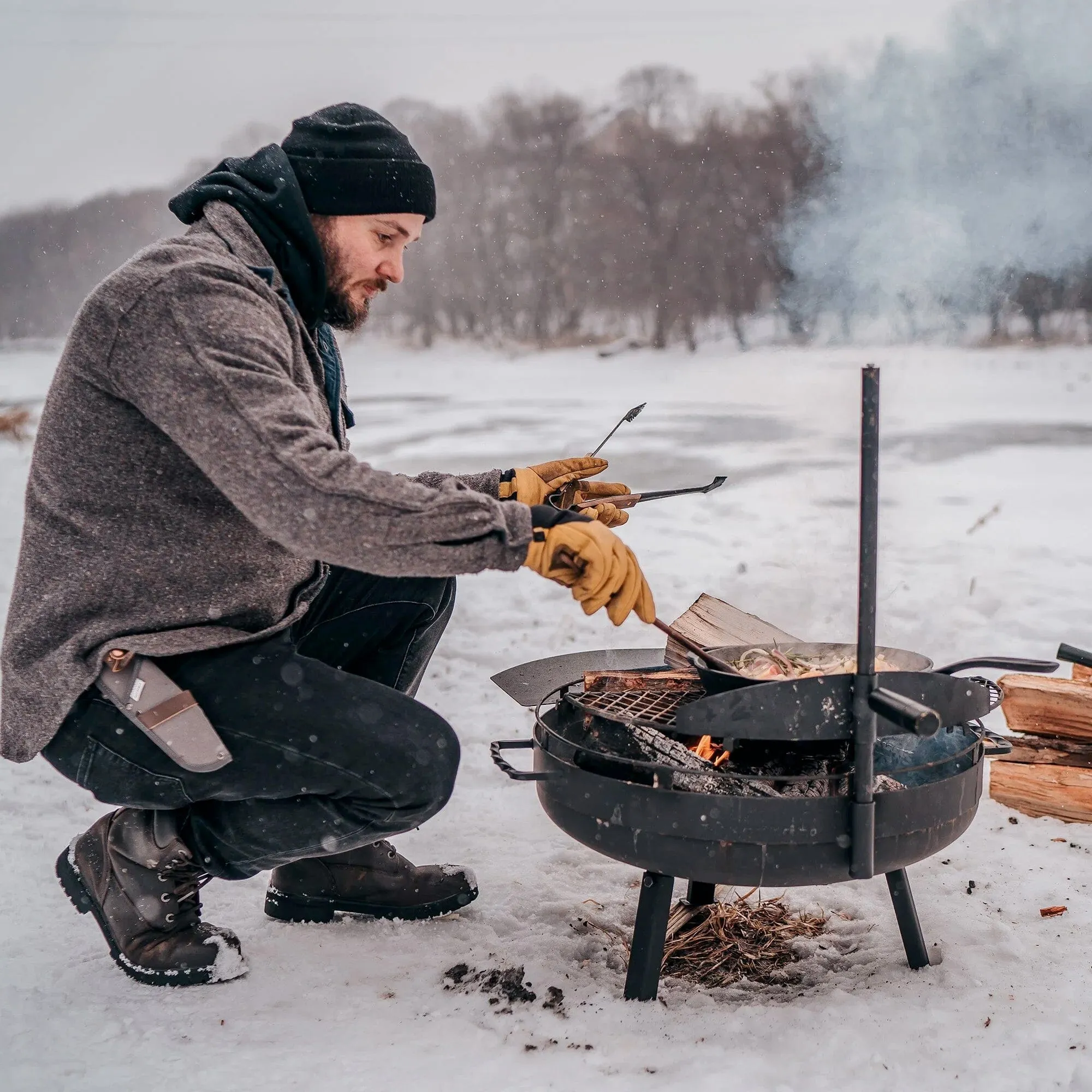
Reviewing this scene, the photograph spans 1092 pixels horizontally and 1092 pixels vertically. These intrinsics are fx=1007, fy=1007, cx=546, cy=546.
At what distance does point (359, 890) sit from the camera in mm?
2459

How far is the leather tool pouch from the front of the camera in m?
1.94

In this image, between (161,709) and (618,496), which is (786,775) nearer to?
(618,496)

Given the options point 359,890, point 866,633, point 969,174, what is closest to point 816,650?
point 866,633

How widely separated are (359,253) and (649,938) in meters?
1.63

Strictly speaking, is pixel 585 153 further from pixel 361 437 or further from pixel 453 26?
pixel 361 437

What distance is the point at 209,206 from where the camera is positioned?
211 cm

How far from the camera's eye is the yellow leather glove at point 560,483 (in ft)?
8.71

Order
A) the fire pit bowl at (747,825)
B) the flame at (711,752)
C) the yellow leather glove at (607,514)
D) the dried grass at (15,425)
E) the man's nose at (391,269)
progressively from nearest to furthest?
the fire pit bowl at (747,825), the flame at (711,752), the man's nose at (391,269), the yellow leather glove at (607,514), the dried grass at (15,425)

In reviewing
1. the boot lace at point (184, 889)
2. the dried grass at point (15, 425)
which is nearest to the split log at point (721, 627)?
the boot lace at point (184, 889)

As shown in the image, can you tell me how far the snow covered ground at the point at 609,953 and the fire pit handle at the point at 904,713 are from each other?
67cm

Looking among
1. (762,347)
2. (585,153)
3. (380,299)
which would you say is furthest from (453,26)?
(762,347)

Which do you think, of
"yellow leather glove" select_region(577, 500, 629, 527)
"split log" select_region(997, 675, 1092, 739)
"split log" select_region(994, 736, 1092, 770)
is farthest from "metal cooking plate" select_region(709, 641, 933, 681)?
"split log" select_region(994, 736, 1092, 770)

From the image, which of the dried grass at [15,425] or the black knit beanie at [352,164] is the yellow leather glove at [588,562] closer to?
the black knit beanie at [352,164]

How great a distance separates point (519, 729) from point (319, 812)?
1.60 m
